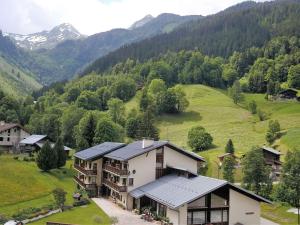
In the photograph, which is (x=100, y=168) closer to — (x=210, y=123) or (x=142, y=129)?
(x=142, y=129)

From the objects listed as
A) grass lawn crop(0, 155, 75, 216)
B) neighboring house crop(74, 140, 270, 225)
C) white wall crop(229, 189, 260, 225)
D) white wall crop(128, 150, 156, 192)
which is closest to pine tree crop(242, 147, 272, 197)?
neighboring house crop(74, 140, 270, 225)

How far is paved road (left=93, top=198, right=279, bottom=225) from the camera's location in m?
54.1

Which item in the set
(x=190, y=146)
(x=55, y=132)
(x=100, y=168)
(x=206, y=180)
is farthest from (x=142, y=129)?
(x=206, y=180)

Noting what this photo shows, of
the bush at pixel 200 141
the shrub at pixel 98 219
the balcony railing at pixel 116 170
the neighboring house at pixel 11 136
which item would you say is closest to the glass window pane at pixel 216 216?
the shrub at pixel 98 219

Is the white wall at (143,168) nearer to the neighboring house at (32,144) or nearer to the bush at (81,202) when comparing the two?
the bush at (81,202)

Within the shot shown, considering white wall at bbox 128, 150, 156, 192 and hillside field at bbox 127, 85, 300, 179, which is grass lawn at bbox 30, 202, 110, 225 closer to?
white wall at bbox 128, 150, 156, 192

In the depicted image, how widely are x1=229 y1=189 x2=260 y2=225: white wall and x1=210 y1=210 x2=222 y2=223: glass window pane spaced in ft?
4.56

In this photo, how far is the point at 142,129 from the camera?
141625 millimetres

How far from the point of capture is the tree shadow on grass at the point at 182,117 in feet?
Answer: 549

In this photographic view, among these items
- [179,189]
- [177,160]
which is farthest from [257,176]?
[179,189]

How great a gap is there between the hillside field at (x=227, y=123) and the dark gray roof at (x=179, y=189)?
4002cm

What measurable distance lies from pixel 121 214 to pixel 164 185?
271 inches

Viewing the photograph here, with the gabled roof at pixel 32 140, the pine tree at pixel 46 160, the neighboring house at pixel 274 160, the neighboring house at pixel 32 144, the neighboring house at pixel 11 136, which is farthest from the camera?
the neighboring house at pixel 11 136

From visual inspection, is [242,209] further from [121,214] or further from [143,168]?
[143,168]
